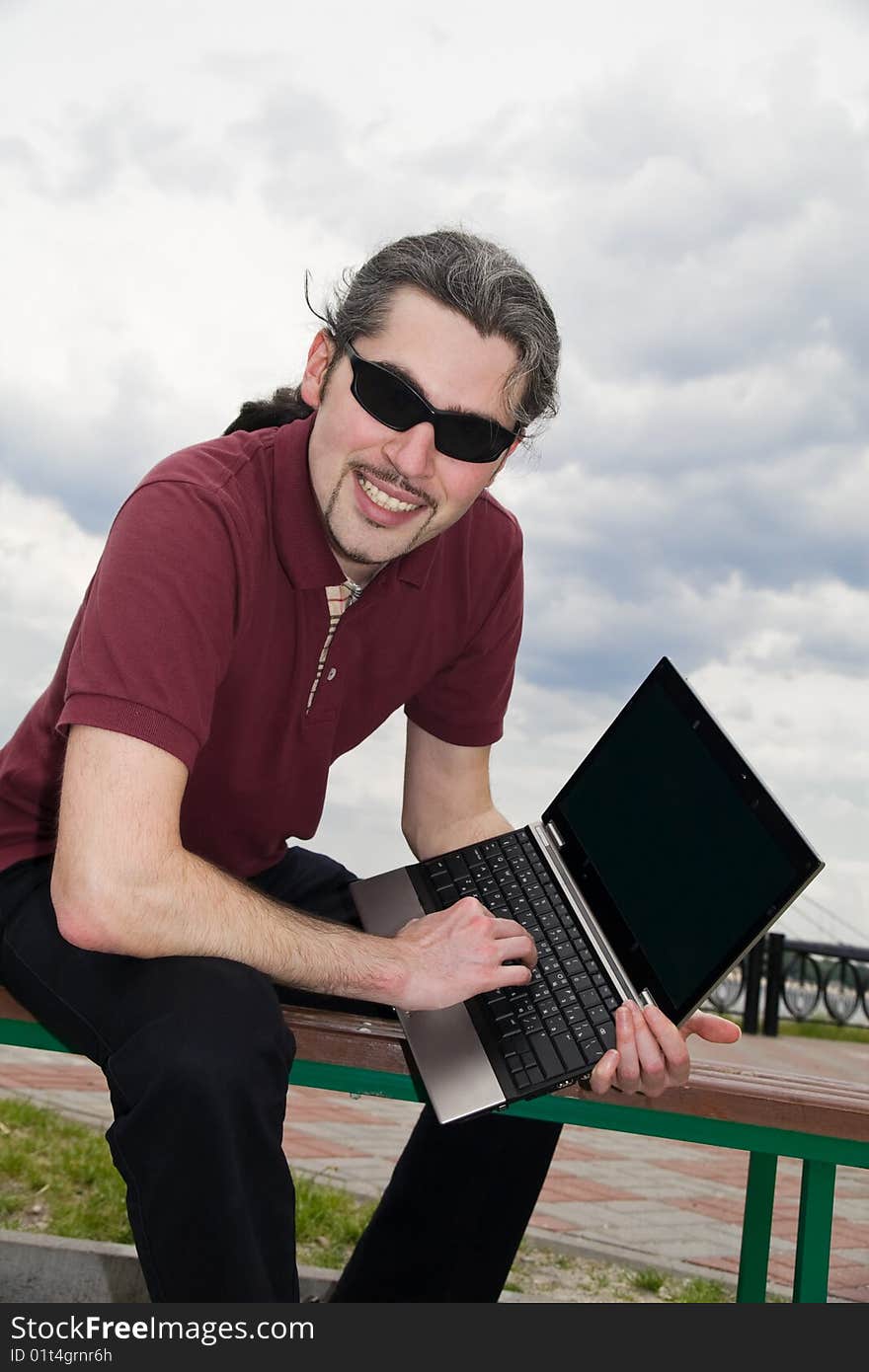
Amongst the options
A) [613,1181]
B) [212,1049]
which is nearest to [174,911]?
[212,1049]

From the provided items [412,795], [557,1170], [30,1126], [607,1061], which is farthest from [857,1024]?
[607,1061]

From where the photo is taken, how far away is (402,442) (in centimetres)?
227

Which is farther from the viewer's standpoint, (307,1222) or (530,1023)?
(307,1222)

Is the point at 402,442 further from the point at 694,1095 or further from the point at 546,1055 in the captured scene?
the point at 694,1095

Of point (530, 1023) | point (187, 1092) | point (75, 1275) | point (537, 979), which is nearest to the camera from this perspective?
point (187, 1092)

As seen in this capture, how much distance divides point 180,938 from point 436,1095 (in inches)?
17.0

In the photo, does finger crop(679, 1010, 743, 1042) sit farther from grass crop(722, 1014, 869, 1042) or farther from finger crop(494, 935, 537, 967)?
grass crop(722, 1014, 869, 1042)

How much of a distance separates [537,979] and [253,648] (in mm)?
720

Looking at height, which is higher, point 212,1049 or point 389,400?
point 389,400

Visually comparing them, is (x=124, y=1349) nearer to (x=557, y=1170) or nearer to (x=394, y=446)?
(x=394, y=446)

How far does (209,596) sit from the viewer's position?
1.93 meters

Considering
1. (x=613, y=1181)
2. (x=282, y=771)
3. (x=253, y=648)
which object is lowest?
(x=613, y=1181)

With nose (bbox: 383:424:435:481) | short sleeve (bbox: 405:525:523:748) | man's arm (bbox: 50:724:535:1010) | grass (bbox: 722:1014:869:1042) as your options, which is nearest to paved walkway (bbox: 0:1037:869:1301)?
short sleeve (bbox: 405:525:523:748)

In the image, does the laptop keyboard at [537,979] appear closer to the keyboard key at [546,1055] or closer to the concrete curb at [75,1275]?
the keyboard key at [546,1055]
